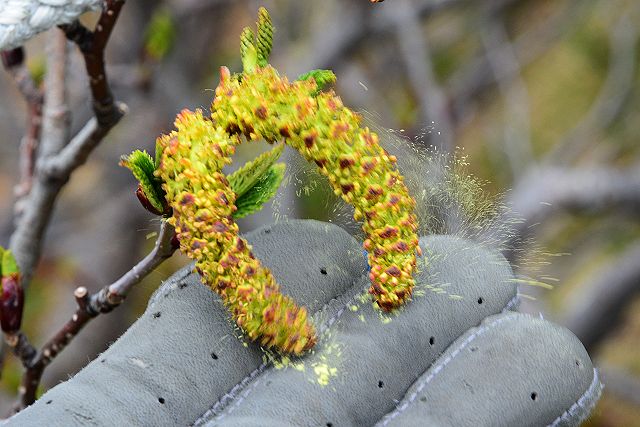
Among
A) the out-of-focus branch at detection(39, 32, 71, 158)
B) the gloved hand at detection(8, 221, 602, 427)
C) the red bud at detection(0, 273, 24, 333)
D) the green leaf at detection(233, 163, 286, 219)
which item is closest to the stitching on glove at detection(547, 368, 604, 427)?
the gloved hand at detection(8, 221, 602, 427)

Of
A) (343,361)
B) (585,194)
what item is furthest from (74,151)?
(585,194)

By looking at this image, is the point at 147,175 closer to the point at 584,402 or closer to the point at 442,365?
the point at 442,365

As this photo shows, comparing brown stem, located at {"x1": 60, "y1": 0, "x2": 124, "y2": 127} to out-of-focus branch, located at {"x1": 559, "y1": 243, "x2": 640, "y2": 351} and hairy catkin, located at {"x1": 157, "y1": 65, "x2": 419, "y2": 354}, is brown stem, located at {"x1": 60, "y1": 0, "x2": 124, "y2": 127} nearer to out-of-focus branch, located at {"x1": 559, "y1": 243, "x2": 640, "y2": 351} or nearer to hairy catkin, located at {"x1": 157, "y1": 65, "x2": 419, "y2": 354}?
hairy catkin, located at {"x1": 157, "y1": 65, "x2": 419, "y2": 354}

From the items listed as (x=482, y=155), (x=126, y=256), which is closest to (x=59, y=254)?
(x=126, y=256)

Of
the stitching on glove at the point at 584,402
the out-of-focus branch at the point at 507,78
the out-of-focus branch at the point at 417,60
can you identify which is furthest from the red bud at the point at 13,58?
the out-of-focus branch at the point at 507,78

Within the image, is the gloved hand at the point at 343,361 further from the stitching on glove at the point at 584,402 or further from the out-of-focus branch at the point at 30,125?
the out-of-focus branch at the point at 30,125

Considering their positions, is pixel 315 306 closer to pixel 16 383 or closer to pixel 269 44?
pixel 269 44
